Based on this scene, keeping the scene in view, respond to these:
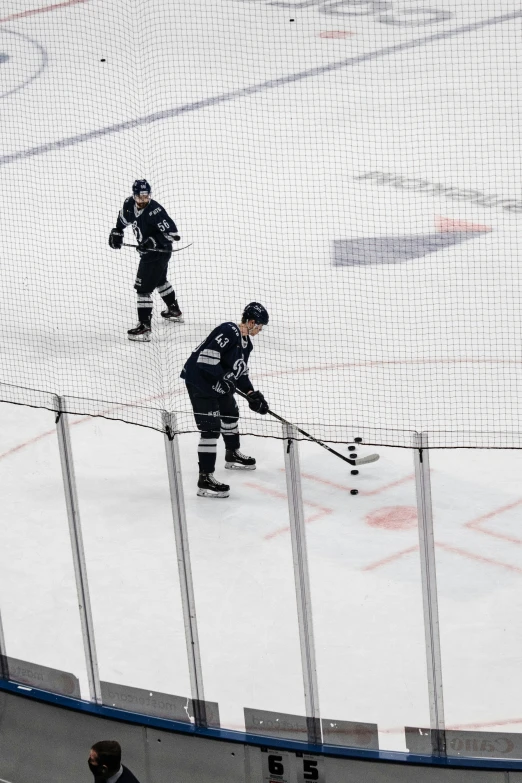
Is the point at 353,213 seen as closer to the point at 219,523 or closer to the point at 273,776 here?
the point at 219,523

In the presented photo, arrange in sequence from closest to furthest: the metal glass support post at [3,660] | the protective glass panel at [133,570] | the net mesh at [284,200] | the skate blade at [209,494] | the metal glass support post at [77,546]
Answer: the metal glass support post at [77,546] < the metal glass support post at [3,660] < the protective glass panel at [133,570] < the skate blade at [209,494] < the net mesh at [284,200]

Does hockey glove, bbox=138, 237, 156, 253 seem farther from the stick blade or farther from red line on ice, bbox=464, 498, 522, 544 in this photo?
red line on ice, bbox=464, 498, 522, 544

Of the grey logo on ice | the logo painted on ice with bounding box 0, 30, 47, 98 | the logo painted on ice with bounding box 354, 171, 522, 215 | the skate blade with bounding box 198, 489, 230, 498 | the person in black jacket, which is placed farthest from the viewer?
the logo painted on ice with bounding box 0, 30, 47, 98

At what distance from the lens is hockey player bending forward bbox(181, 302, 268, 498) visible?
21.3 feet

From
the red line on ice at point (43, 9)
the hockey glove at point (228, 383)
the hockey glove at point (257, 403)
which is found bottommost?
the hockey glove at point (257, 403)

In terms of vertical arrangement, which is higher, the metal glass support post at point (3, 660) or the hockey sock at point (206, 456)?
the hockey sock at point (206, 456)

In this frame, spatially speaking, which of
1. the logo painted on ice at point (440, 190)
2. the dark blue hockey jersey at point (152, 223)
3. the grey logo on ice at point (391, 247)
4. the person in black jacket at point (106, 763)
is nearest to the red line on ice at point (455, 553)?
the person in black jacket at point (106, 763)

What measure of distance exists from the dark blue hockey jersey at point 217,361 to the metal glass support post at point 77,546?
2.13 m

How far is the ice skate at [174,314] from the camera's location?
9.19 meters

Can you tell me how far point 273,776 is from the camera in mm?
4242

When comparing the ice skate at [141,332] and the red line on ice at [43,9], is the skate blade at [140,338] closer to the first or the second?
the ice skate at [141,332]

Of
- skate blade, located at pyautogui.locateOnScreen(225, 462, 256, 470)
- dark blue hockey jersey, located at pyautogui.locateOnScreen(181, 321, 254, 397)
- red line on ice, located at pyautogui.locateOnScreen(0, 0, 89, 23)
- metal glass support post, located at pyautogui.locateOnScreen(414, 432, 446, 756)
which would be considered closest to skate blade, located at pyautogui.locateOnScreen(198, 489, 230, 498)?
skate blade, located at pyautogui.locateOnScreen(225, 462, 256, 470)

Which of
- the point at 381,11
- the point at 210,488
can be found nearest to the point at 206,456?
the point at 210,488

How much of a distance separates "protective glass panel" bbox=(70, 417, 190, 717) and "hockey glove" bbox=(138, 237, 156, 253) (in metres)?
2.13
